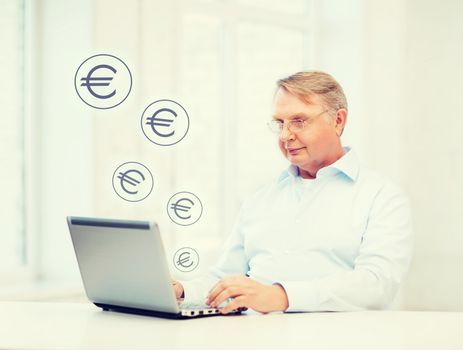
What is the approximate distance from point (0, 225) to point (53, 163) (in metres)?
0.33

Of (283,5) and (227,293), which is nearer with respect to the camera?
(227,293)

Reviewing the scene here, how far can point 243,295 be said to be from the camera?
179 cm

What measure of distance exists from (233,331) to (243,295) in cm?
24

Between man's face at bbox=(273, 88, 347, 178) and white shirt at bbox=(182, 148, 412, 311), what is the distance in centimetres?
6

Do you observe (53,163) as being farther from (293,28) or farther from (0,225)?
(293,28)

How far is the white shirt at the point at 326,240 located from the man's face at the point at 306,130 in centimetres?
6

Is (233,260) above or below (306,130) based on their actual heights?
below

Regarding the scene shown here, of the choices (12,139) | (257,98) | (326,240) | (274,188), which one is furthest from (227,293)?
(257,98)

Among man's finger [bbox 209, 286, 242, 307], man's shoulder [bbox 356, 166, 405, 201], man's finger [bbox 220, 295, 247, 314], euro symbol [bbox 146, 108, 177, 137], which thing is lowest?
man's finger [bbox 220, 295, 247, 314]

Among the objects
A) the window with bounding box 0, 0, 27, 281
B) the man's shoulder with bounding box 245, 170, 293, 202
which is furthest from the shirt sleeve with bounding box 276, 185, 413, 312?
the window with bounding box 0, 0, 27, 281

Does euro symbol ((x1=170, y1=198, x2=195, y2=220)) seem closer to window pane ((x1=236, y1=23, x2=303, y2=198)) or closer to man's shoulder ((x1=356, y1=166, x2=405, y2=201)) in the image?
man's shoulder ((x1=356, y1=166, x2=405, y2=201))

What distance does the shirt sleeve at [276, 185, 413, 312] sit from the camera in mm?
1898

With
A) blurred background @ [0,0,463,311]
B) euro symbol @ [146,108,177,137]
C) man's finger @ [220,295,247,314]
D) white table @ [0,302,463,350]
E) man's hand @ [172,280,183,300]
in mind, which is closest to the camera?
white table @ [0,302,463,350]

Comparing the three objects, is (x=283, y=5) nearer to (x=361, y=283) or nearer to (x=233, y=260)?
(x=233, y=260)
